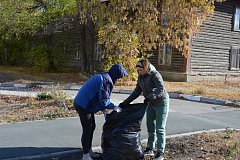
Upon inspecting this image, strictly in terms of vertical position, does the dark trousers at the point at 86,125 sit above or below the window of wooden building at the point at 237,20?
below

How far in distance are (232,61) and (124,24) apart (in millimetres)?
10521

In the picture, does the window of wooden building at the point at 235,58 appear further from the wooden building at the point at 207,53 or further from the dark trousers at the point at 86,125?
the dark trousers at the point at 86,125

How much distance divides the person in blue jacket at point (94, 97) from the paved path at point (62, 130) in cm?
84

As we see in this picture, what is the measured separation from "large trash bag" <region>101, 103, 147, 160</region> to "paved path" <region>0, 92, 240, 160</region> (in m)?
1.07

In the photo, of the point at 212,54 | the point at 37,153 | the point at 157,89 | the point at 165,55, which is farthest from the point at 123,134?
the point at 212,54

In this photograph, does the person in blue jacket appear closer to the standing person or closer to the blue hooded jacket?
the blue hooded jacket

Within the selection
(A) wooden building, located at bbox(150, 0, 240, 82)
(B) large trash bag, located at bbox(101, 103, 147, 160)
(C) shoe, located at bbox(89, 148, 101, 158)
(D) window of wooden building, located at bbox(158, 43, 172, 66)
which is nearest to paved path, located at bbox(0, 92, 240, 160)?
(C) shoe, located at bbox(89, 148, 101, 158)

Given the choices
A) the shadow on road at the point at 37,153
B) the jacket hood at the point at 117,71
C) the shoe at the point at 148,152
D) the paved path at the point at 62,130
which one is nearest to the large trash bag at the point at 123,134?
the shoe at the point at 148,152

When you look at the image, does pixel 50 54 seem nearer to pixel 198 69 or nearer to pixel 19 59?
pixel 19 59

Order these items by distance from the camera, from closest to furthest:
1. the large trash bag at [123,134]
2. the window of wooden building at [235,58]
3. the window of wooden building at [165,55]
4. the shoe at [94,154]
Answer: the large trash bag at [123,134]
the shoe at [94,154]
the window of wooden building at [165,55]
the window of wooden building at [235,58]

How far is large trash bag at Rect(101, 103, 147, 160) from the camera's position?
15.6 ft

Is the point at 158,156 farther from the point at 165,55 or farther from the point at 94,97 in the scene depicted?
the point at 165,55

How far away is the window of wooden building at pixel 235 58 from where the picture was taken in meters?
22.8

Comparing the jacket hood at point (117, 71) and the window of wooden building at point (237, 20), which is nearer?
the jacket hood at point (117, 71)
